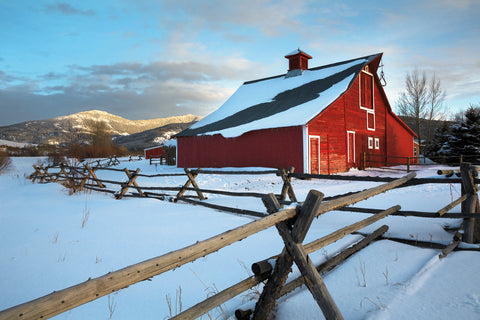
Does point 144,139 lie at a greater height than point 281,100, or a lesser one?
greater

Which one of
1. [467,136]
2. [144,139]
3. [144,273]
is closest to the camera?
[144,273]

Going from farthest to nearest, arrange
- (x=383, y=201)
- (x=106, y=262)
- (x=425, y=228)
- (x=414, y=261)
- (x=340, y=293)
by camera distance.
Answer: (x=383, y=201) → (x=425, y=228) → (x=106, y=262) → (x=414, y=261) → (x=340, y=293)

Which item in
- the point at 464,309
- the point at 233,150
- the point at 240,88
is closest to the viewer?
the point at 464,309

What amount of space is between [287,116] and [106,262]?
13.8 meters

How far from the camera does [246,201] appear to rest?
8289mm

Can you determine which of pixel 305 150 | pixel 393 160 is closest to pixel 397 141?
pixel 393 160

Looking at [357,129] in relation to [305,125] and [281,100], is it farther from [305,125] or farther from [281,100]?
[305,125]

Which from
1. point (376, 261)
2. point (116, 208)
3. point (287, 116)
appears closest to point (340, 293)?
point (376, 261)

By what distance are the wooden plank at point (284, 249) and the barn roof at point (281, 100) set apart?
12872mm

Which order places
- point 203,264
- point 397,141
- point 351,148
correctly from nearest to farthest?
point 203,264 < point 351,148 < point 397,141

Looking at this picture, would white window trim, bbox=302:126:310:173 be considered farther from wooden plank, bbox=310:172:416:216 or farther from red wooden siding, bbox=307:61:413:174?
wooden plank, bbox=310:172:416:216

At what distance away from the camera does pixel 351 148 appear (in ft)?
61.9

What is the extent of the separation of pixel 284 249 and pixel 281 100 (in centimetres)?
1872

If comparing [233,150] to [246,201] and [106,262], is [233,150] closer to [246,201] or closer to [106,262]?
[246,201]
